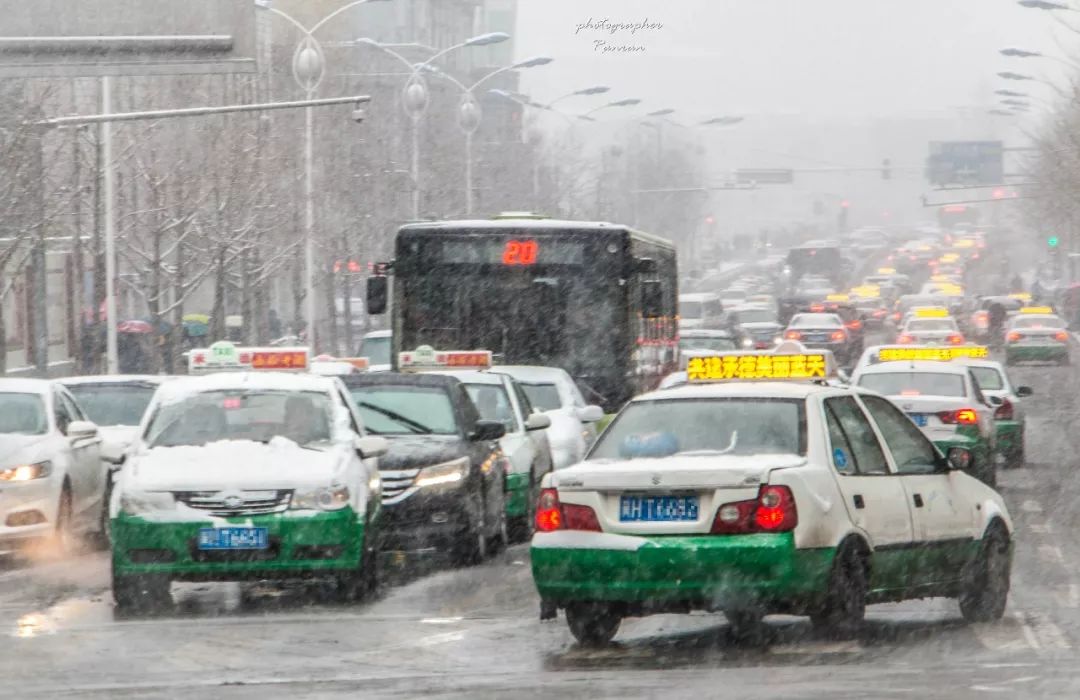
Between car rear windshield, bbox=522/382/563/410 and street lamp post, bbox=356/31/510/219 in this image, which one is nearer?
car rear windshield, bbox=522/382/563/410

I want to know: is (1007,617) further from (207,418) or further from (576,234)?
(576,234)

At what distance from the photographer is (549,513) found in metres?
11.1

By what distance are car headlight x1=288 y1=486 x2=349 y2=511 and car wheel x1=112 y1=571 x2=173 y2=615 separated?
0.92 meters

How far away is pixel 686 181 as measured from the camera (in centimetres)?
13812

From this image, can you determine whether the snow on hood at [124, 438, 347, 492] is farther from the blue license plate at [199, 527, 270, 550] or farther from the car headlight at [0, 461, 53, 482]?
the car headlight at [0, 461, 53, 482]

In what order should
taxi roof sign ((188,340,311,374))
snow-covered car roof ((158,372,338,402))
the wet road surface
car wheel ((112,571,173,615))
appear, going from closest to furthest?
the wet road surface < car wheel ((112,571,173,615)) < snow-covered car roof ((158,372,338,402)) < taxi roof sign ((188,340,311,374))

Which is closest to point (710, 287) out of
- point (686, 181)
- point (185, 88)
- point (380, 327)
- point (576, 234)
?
point (686, 181)

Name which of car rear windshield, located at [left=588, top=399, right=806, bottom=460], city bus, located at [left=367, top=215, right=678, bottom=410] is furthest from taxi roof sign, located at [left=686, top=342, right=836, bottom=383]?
city bus, located at [left=367, top=215, right=678, bottom=410]

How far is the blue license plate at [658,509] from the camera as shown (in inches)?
421

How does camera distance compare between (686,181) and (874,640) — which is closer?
(874,640)

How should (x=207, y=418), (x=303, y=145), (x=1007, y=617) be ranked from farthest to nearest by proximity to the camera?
(x=303, y=145) < (x=207, y=418) < (x=1007, y=617)

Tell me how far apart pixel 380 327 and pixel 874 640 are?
208ft

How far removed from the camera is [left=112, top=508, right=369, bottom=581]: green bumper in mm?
13719

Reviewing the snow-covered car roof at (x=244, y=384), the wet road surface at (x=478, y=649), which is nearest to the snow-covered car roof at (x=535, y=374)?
the wet road surface at (x=478, y=649)
